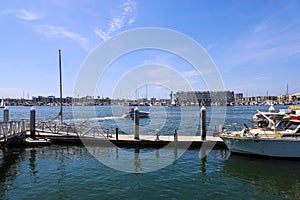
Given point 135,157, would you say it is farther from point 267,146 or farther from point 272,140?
point 272,140

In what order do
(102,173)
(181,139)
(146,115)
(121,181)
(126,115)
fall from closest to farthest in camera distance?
(121,181), (102,173), (181,139), (126,115), (146,115)

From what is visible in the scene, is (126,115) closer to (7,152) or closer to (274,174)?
(7,152)

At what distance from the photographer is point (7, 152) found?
18156 mm

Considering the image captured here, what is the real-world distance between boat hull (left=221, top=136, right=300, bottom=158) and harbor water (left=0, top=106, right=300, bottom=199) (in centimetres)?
46

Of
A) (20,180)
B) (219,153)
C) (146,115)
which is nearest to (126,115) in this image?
(146,115)

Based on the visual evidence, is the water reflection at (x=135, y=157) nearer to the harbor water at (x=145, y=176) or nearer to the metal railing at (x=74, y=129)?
the harbor water at (x=145, y=176)

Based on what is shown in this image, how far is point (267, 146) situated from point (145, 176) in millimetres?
9534

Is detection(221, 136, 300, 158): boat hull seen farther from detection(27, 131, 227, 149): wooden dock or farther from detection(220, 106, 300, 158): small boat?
detection(27, 131, 227, 149): wooden dock

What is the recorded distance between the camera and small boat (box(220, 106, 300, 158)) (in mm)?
15828

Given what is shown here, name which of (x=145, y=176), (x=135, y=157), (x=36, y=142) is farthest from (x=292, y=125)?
(x=36, y=142)

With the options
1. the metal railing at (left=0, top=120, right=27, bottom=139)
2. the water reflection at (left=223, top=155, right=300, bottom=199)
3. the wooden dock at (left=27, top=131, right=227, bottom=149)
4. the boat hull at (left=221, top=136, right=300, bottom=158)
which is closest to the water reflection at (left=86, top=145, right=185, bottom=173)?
the wooden dock at (left=27, top=131, right=227, bottom=149)

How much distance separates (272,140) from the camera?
1605 centimetres

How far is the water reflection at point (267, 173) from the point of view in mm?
11328

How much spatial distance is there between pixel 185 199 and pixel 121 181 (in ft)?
12.3
